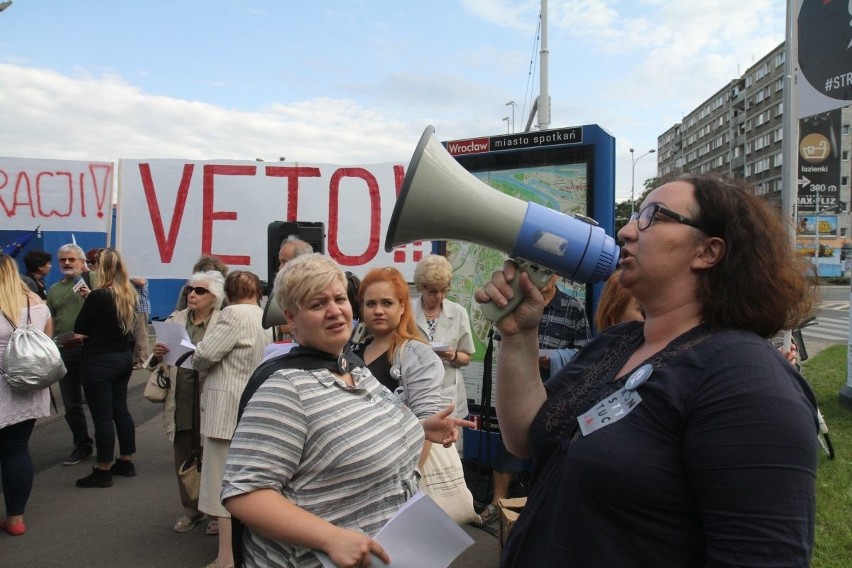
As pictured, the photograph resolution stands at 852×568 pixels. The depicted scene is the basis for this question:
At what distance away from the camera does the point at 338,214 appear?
285 inches

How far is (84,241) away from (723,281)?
11.0 metres

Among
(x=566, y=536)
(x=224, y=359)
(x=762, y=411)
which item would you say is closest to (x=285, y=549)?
(x=566, y=536)

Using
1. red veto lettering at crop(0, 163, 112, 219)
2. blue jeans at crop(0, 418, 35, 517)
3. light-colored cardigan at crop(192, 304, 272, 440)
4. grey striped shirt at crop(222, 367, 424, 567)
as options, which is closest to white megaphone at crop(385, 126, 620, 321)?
grey striped shirt at crop(222, 367, 424, 567)

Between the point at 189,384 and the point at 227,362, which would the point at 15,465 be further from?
the point at 227,362

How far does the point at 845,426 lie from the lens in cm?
599

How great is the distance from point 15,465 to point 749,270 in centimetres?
445

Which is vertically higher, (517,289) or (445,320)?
(517,289)

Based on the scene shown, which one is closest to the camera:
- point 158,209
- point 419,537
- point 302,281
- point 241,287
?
point 419,537

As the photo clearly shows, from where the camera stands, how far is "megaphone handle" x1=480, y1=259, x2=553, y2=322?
1.55m

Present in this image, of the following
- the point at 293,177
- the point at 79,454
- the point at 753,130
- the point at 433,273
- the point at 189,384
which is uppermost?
the point at 753,130

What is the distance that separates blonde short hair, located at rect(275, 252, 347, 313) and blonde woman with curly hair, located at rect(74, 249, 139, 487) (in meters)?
3.62

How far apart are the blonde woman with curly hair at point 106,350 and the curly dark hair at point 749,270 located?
4.75m

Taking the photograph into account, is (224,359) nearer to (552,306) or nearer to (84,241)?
(552,306)

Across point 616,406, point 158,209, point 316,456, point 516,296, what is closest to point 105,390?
point 158,209
